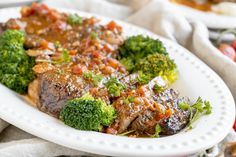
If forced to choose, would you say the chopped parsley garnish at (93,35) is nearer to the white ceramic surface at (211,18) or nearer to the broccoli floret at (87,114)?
the broccoli floret at (87,114)

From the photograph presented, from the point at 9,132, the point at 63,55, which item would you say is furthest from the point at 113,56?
the point at 9,132

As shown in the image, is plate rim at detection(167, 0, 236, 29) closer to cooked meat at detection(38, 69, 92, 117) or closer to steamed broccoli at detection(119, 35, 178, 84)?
steamed broccoli at detection(119, 35, 178, 84)

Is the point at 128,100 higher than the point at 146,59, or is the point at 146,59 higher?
the point at 128,100

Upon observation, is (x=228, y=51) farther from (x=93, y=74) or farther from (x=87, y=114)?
(x=87, y=114)

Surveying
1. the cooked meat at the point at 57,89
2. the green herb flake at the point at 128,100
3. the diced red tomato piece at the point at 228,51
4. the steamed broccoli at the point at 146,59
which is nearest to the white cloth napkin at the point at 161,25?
the diced red tomato piece at the point at 228,51

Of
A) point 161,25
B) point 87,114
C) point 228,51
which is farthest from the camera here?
point 161,25

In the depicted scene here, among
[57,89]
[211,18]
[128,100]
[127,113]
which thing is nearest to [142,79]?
[128,100]
